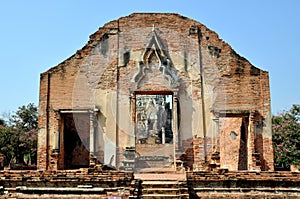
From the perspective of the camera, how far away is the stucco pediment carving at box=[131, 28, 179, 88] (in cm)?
1620

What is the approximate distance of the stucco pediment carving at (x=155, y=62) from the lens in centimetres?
1620

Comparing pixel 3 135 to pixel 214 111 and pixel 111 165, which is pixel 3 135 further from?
pixel 214 111

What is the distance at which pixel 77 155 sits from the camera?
18062 mm

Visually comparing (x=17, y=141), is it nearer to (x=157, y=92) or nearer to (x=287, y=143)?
(x=157, y=92)

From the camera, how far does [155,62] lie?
16438 millimetres

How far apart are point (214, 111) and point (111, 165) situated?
184 inches

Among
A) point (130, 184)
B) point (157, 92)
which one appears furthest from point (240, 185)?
point (157, 92)

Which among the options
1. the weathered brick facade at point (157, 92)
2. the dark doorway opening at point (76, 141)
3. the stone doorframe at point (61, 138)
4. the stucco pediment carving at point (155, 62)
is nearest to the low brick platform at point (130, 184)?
the weathered brick facade at point (157, 92)

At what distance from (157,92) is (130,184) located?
667 cm

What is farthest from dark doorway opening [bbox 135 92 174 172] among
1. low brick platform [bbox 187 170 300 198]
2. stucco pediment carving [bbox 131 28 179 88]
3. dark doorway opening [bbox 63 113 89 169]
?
low brick platform [bbox 187 170 300 198]

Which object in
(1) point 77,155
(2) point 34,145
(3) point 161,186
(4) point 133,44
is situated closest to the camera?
(3) point 161,186

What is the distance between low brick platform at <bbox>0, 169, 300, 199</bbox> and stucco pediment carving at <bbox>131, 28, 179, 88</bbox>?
6172 millimetres

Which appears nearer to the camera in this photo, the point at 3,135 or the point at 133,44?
the point at 133,44

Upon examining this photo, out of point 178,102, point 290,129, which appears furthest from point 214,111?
point 290,129
